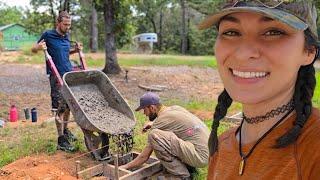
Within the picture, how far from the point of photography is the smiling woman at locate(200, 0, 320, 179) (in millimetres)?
1148

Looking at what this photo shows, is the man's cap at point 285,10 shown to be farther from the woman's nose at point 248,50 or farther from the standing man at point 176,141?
the standing man at point 176,141

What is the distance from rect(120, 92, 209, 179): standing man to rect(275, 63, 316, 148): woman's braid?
3.32 meters

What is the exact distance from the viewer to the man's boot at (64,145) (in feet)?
19.3

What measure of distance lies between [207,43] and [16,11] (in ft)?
127

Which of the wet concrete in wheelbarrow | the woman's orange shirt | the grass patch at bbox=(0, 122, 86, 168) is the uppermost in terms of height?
the woman's orange shirt

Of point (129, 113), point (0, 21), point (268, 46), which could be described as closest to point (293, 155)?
point (268, 46)

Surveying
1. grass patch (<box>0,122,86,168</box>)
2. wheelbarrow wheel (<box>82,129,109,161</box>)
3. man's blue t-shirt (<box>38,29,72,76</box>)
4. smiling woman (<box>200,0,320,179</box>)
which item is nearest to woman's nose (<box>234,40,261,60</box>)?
smiling woman (<box>200,0,320,179</box>)

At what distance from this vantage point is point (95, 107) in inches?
230

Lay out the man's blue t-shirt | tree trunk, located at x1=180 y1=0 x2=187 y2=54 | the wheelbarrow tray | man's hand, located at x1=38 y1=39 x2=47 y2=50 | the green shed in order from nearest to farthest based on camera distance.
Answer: the wheelbarrow tray
man's hand, located at x1=38 y1=39 x2=47 y2=50
the man's blue t-shirt
tree trunk, located at x1=180 y1=0 x2=187 y2=54
the green shed

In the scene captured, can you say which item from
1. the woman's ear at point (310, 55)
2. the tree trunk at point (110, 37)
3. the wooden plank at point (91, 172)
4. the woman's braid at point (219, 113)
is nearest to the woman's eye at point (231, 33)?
the woman's ear at point (310, 55)

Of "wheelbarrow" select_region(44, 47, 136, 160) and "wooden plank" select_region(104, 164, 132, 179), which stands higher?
"wheelbarrow" select_region(44, 47, 136, 160)

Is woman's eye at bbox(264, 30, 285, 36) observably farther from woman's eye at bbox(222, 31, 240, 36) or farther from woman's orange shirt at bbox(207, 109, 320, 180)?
woman's orange shirt at bbox(207, 109, 320, 180)

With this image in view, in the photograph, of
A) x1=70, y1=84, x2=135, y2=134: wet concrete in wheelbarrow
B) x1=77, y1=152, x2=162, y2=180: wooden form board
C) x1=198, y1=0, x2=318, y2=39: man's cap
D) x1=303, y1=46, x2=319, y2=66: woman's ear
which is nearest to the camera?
x1=198, y1=0, x2=318, y2=39: man's cap

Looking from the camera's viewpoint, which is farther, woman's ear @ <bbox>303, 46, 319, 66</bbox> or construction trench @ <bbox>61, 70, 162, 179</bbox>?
construction trench @ <bbox>61, 70, 162, 179</bbox>
